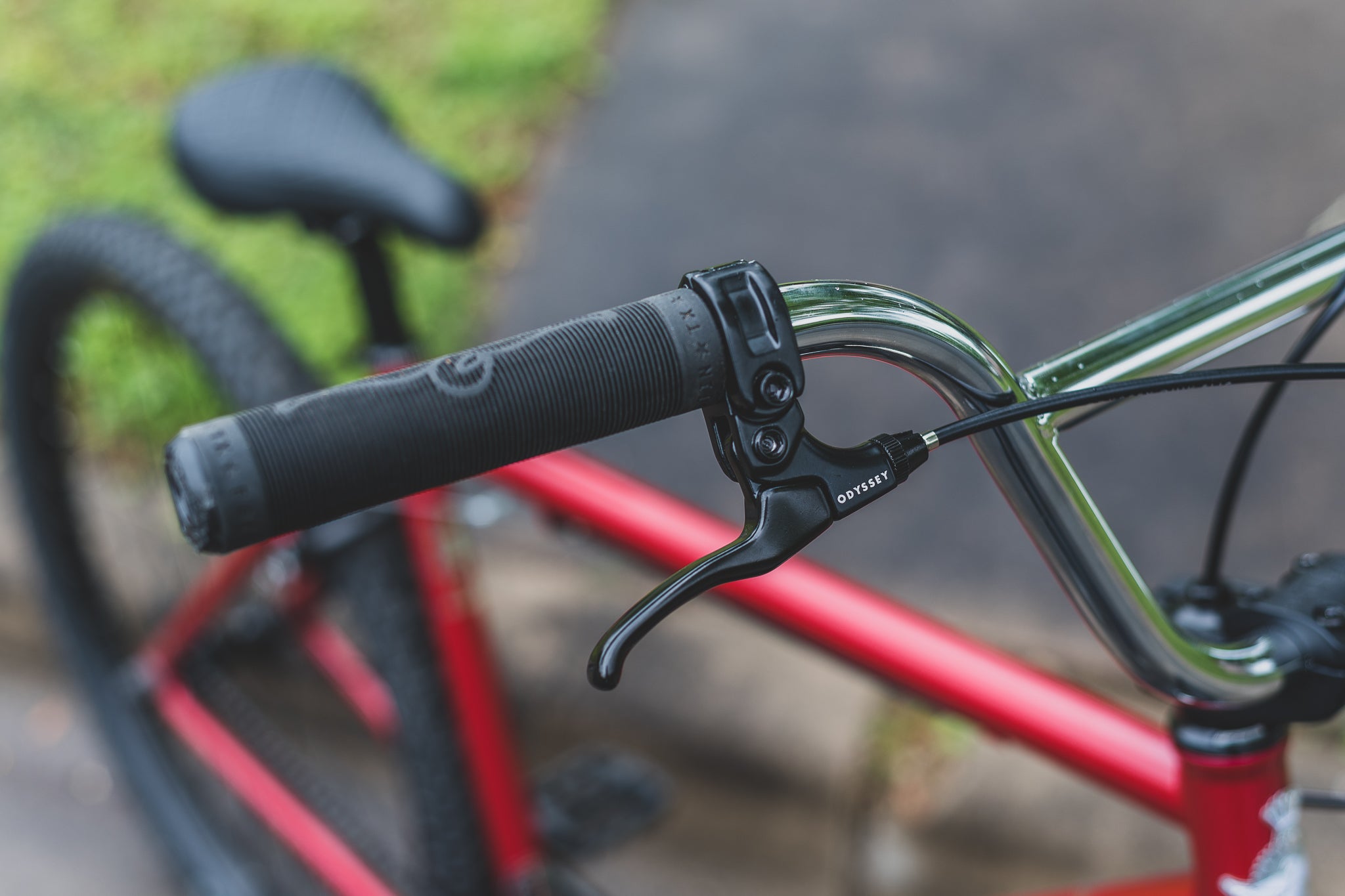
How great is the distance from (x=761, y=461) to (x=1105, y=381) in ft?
0.66

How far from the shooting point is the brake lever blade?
47cm

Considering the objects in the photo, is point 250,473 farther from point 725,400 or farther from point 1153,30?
point 1153,30

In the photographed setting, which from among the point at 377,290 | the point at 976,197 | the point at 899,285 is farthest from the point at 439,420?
the point at 976,197

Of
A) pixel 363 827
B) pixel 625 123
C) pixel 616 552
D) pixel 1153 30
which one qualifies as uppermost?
pixel 1153 30

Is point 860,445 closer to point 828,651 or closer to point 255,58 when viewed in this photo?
point 828,651

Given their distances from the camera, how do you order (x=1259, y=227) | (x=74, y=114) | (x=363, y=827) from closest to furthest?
(x=363, y=827) < (x=1259, y=227) < (x=74, y=114)

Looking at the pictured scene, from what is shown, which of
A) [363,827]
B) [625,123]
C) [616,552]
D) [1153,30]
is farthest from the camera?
[625,123]

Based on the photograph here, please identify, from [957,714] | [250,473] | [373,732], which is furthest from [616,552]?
[250,473]

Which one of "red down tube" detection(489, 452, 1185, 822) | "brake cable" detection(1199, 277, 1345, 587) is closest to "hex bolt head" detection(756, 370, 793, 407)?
"brake cable" detection(1199, 277, 1345, 587)

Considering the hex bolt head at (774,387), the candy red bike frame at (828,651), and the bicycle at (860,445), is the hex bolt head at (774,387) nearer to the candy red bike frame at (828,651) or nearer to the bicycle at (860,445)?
the bicycle at (860,445)

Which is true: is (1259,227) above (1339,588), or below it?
above

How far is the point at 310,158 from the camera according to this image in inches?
47.2

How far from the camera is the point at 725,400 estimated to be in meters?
0.49

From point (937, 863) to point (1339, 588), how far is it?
3.34ft
